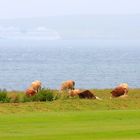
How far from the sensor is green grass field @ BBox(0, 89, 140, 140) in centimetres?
1446

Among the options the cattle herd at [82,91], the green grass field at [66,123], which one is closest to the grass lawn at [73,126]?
the green grass field at [66,123]

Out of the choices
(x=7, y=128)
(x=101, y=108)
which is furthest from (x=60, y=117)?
(x=101, y=108)

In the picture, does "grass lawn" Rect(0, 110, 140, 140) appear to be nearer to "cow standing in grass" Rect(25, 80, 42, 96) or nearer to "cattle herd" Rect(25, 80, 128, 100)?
"cattle herd" Rect(25, 80, 128, 100)

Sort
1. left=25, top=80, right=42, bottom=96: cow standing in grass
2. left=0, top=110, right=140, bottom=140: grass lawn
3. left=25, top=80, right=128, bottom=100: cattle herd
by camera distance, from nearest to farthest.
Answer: left=0, top=110, right=140, bottom=140: grass lawn
left=25, top=80, right=128, bottom=100: cattle herd
left=25, top=80, right=42, bottom=96: cow standing in grass

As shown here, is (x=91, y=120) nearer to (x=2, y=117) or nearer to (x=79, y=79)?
(x=2, y=117)

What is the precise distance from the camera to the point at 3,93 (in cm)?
2597

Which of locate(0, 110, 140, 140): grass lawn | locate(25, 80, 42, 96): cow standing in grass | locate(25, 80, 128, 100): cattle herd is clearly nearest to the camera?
locate(0, 110, 140, 140): grass lawn

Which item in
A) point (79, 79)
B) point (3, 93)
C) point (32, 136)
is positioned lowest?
point (32, 136)

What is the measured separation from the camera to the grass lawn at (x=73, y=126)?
14383 mm

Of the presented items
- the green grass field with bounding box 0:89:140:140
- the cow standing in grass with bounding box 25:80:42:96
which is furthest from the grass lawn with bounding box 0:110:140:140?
the cow standing in grass with bounding box 25:80:42:96

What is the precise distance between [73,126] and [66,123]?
880mm

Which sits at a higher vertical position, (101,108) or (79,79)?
(79,79)

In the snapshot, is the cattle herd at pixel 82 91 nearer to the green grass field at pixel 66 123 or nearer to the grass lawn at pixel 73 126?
the green grass field at pixel 66 123

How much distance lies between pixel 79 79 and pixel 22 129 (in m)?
61.7
